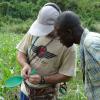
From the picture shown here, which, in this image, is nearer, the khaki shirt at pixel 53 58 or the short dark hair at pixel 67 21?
the short dark hair at pixel 67 21

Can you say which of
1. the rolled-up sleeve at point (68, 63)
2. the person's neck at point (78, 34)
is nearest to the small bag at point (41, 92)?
the rolled-up sleeve at point (68, 63)

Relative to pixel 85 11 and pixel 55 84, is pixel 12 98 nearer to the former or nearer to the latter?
pixel 55 84

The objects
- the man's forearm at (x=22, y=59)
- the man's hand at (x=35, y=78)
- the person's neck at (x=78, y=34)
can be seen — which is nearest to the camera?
the person's neck at (x=78, y=34)

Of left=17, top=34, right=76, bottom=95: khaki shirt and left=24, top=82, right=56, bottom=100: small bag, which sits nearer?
left=17, top=34, right=76, bottom=95: khaki shirt

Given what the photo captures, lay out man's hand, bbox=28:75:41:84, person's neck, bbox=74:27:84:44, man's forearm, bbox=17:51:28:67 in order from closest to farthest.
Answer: person's neck, bbox=74:27:84:44 < man's hand, bbox=28:75:41:84 < man's forearm, bbox=17:51:28:67

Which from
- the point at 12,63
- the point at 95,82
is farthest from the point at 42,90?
the point at 12,63

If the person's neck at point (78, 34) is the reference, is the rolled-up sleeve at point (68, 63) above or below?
below

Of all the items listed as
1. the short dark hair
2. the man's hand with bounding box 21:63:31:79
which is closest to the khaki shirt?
the man's hand with bounding box 21:63:31:79

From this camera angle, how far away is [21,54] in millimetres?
4461

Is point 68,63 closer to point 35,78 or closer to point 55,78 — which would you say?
point 55,78

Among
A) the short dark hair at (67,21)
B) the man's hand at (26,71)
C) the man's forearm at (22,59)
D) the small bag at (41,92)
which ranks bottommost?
the small bag at (41,92)

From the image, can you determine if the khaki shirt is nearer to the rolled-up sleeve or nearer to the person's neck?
the rolled-up sleeve

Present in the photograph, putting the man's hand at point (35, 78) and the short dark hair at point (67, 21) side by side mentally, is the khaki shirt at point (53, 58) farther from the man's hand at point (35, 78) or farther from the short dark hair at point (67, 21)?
the short dark hair at point (67, 21)

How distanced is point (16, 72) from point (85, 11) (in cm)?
4416
